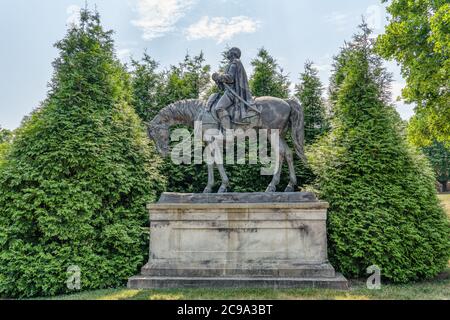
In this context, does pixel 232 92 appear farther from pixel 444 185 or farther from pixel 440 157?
pixel 444 185

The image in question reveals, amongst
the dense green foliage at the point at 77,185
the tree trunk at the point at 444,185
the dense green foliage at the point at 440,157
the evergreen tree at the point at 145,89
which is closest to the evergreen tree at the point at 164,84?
the evergreen tree at the point at 145,89

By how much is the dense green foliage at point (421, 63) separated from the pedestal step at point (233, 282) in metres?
6.87

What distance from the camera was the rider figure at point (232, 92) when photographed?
7129mm

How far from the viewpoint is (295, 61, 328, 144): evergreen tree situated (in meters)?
10.1

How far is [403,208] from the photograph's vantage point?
7227mm

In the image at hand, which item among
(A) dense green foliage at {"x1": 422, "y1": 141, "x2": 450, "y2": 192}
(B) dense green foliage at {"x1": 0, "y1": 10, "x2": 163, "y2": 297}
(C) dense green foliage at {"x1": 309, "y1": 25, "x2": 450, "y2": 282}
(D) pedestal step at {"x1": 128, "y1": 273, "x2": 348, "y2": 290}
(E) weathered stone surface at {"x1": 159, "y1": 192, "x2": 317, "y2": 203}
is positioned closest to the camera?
(D) pedestal step at {"x1": 128, "y1": 273, "x2": 348, "y2": 290}

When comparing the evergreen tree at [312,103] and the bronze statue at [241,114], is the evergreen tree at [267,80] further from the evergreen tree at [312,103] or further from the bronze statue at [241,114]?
the bronze statue at [241,114]

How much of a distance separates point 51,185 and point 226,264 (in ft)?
12.5

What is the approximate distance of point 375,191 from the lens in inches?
293

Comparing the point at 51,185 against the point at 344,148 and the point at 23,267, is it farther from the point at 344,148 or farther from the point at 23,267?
the point at 344,148

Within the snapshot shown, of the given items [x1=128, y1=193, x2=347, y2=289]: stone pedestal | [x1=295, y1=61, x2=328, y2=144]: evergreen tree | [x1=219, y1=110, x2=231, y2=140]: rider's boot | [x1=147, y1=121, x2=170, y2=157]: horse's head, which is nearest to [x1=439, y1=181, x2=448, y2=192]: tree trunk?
[x1=295, y1=61, x2=328, y2=144]: evergreen tree

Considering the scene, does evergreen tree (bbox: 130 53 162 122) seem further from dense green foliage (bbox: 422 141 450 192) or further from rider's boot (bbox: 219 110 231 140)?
dense green foliage (bbox: 422 141 450 192)

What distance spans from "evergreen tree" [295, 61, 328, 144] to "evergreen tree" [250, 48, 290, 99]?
50 cm
